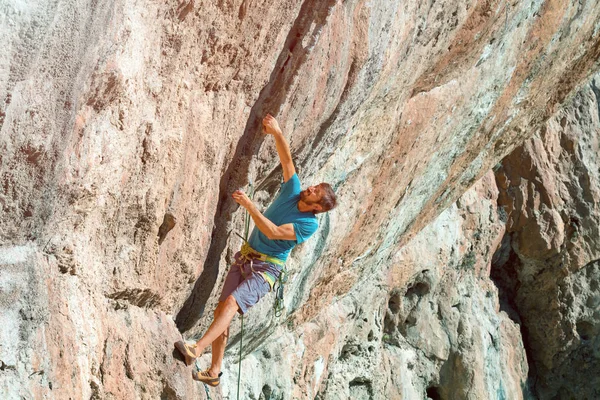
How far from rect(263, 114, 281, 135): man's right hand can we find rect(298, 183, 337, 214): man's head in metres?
0.38

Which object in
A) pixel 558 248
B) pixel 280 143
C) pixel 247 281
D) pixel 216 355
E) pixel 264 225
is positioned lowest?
pixel 216 355

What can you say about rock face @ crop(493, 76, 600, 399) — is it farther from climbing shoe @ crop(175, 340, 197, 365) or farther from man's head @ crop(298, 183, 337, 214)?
climbing shoe @ crop(175, 340, 197, 365)

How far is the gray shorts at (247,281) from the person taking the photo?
217 inches

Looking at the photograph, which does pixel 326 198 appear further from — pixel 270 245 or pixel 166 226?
pixel 166 226

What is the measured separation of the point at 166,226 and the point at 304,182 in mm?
1380

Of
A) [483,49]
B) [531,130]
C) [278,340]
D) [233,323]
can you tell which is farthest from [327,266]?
[531,130]

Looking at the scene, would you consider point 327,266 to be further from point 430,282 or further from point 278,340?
point 430,282

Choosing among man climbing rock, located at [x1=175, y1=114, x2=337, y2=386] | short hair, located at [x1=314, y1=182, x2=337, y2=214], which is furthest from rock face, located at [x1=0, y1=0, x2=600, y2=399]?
short hair, located at [x1=314, y1=182, x2=337, y2=214]

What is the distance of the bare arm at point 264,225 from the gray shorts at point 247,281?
0.98ft

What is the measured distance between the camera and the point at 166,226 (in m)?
5.39

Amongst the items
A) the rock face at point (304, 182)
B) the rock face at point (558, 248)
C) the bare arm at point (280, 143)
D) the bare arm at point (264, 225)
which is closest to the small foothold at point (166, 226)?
the rock face at point (304, 182)

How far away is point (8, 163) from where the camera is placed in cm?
410

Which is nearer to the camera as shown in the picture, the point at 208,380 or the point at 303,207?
the point at 303,207

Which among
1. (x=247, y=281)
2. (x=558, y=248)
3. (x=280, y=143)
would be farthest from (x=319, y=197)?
(x=558, y=248)
